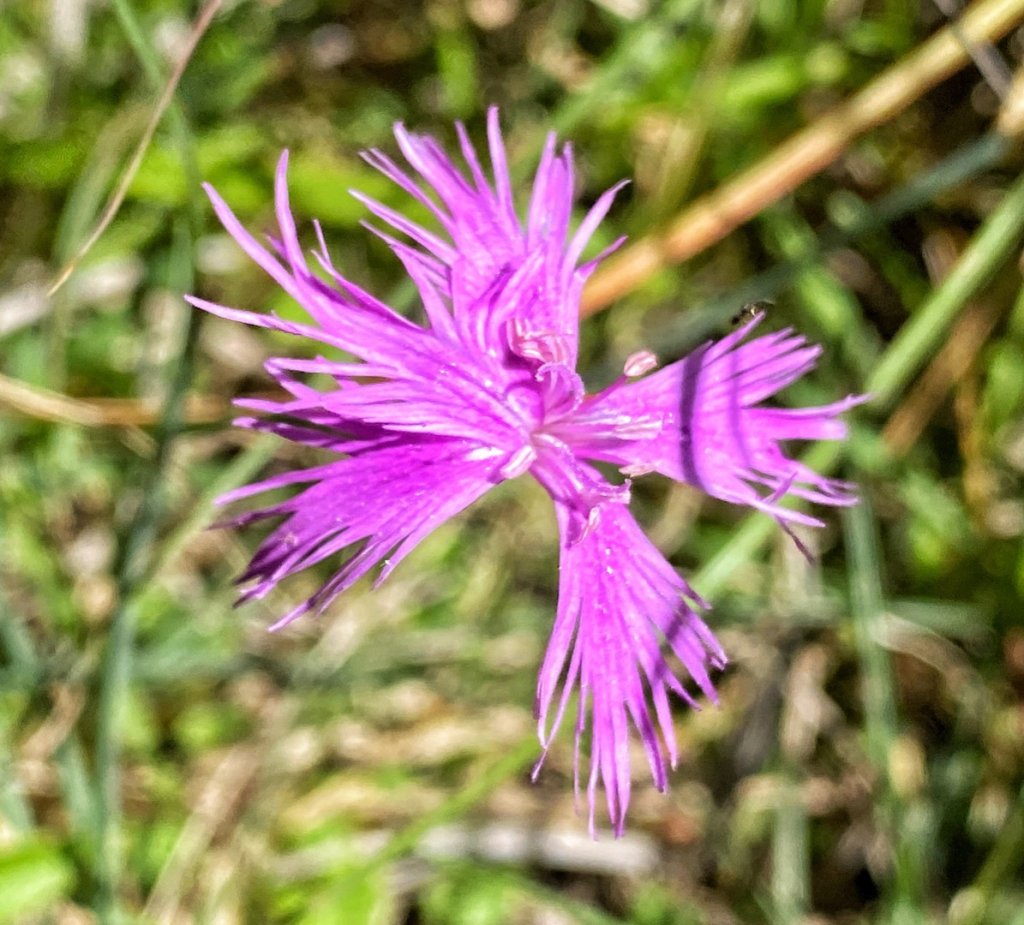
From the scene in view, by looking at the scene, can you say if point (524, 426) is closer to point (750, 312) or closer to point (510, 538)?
point (750, 312)

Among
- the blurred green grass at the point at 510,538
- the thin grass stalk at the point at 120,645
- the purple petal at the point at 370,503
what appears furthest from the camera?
the blurred green grass at the point at 510,538

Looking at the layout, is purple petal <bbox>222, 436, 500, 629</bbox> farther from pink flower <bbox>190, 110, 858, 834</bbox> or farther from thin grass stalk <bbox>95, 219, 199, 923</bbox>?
thin grass stalk <bbox>95, 219, 199, 923</bbox>

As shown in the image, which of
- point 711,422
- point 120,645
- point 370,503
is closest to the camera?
point 370,503

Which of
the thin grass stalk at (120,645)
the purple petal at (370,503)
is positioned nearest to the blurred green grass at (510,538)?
the thin grass stalk at (120,645)

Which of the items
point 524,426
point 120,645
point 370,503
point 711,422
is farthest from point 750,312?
point 120,645

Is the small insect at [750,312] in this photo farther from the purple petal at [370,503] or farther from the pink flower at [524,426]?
the purple petal at [370,503]

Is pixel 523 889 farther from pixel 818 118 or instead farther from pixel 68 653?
pixel 818 118

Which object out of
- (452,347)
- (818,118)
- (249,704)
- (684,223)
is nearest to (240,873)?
(249,704)
